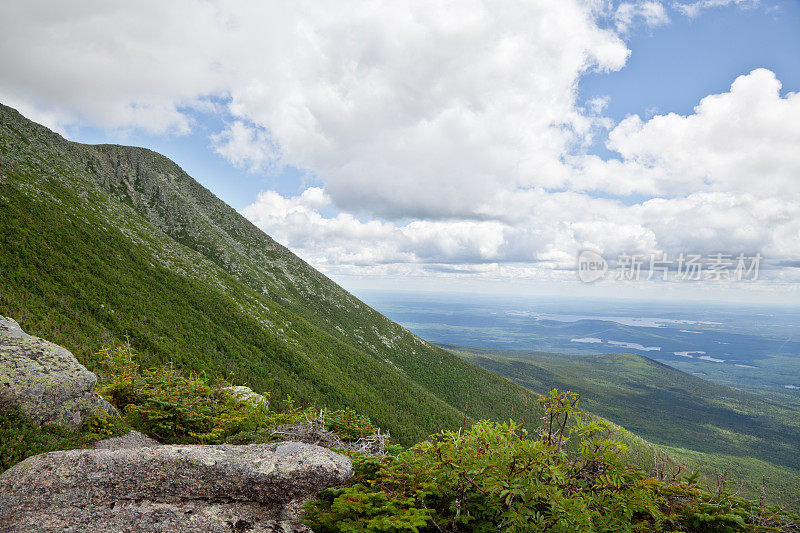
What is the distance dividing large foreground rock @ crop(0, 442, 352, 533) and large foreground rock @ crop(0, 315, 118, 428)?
9.85 feet

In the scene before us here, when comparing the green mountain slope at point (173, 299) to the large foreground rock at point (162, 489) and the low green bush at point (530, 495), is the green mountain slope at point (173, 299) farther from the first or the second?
the low green bush at point (530, 495)

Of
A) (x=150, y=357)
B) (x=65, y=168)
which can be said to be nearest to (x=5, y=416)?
(x=150, y=357)

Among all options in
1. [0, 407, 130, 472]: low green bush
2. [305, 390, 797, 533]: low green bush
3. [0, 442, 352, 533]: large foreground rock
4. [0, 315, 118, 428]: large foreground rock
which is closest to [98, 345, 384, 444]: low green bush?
[0, 315, 118, 428]: large foreground rock

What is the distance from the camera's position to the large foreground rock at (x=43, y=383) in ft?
25.8

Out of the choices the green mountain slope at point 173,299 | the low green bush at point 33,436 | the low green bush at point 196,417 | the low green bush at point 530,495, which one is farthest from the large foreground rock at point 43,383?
the green mountain slope at point 173,299

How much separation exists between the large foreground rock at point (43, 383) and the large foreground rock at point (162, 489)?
9.85 ft

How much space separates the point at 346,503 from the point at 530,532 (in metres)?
2.84

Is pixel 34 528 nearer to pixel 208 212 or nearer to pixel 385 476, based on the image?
pixel 385 476

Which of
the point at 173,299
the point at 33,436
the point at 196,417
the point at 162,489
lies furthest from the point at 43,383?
the point at 173,299

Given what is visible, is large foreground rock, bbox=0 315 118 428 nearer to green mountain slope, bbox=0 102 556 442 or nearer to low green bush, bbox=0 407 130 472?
low green bush, bbox=0 407 130 472

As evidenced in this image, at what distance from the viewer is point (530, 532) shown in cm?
472

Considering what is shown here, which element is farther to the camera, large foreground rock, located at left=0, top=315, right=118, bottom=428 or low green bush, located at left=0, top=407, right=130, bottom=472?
large foreground rock, located at left=0, top=315, right=118, bottom=428

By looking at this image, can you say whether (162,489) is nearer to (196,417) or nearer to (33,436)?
(33,436)

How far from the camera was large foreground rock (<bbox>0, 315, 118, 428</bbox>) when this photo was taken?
7.87m
